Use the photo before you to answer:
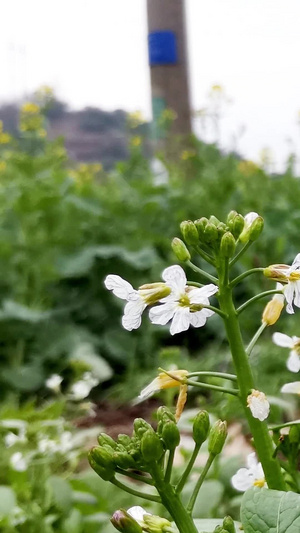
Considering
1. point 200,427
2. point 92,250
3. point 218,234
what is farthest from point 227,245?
point 92,250

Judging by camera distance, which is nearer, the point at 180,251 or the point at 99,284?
the point at 180,251

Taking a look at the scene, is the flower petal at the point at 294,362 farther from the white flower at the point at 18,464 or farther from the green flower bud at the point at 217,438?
the white flower at the point at 18,464

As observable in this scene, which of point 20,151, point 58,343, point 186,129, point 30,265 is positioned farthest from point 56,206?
point 186,129

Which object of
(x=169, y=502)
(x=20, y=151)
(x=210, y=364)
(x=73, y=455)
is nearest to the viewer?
(x=169, y=502)

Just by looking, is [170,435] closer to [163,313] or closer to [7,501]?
[163,313]

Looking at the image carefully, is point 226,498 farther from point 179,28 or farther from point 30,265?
point 179,28

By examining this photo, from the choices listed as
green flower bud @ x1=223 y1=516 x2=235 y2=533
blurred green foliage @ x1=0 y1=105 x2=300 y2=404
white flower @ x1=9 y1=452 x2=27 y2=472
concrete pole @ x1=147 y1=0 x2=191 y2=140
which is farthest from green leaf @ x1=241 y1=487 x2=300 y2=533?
concrete pole @ x1=147 y1=0 x2=191 y2=140
